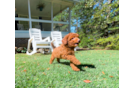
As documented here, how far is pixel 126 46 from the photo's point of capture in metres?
0.42

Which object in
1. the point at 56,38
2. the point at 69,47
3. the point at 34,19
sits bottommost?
the point at 69,47

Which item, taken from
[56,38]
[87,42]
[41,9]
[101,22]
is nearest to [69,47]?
[56,38]

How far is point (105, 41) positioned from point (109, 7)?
Result: 11.1ft

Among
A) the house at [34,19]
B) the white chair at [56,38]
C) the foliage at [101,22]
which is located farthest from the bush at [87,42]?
the white chair at [56,38]

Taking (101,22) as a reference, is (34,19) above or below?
below

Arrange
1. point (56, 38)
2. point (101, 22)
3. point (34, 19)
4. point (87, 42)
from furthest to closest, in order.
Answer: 1. point (87, 42)
2. point (101, 22)
3. point (34, 19)
4. point (56, 38)

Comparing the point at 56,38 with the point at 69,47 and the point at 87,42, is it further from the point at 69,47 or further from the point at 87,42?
the point at 87,42

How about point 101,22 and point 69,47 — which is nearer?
point 69,47

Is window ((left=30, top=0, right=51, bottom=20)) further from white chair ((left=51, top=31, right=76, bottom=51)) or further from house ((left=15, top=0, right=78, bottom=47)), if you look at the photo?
white chair ((left=51, top=31, right=76, bottom=51))

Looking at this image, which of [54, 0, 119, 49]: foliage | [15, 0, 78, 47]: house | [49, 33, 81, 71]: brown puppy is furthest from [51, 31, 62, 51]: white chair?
[54, 0, 119, 49]: foliage

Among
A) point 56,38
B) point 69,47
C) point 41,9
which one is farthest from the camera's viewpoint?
point 41,9

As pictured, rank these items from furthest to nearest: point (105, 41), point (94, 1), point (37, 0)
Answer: point (94, 1)
point (105, 41)
point (37, 0)
